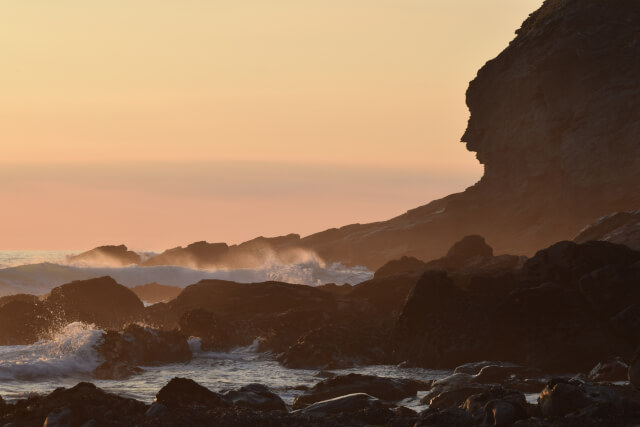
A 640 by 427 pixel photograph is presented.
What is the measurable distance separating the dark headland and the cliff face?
204 millimetres

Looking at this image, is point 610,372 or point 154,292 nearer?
point 610,372

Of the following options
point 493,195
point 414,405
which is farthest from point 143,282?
point 414,405

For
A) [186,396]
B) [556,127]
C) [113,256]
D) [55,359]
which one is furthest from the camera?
[113,256]

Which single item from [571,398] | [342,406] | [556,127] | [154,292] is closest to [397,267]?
[342,406]

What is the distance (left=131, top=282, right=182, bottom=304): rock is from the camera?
10600cm

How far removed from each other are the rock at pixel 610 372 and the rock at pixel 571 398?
870cm

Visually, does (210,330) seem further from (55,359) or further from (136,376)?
(55,359)

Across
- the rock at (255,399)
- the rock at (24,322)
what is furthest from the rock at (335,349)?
the rock at (24,322)

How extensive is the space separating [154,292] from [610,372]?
79754 mm

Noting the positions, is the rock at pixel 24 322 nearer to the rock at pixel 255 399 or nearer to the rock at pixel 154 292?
the rock at pixel 255 399

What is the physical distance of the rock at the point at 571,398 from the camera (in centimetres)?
2352

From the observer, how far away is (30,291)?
10238 centimetres

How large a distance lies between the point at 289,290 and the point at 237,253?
107 metres

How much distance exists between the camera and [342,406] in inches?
1045
